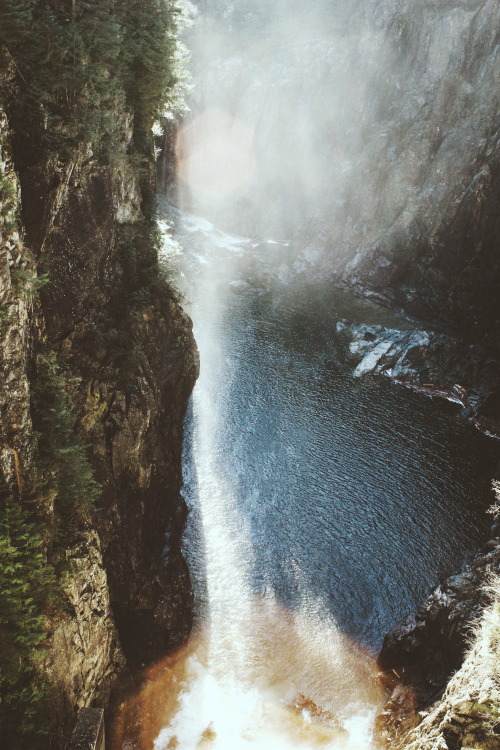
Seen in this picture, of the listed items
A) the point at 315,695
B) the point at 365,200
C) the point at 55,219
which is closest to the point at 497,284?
the point at 365,200

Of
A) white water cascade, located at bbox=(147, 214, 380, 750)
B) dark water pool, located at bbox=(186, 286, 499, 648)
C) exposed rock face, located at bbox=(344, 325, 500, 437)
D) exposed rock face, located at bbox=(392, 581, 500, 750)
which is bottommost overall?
white water cascade, located at bbox=(147, 214, 380, 750)

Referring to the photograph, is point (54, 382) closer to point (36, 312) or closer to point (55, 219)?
point (36, 312)

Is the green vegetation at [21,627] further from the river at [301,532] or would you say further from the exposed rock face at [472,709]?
the exposed rock face at [472,709]

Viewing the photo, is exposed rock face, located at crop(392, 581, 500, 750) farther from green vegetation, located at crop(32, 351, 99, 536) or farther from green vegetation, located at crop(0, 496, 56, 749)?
green vegetation, located at crop(32, 351, 99, 536)

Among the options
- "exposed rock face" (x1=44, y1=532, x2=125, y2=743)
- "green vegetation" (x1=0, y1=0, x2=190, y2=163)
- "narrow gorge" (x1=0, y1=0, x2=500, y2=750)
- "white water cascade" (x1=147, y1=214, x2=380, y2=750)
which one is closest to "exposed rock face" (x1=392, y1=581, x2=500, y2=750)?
"narrow gorge" (x1=0, y1=0, x2=500, y2=750)

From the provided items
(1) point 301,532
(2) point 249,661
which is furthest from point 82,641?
(1) point 301,532

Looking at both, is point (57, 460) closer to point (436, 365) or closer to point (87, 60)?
point (87, 60)
